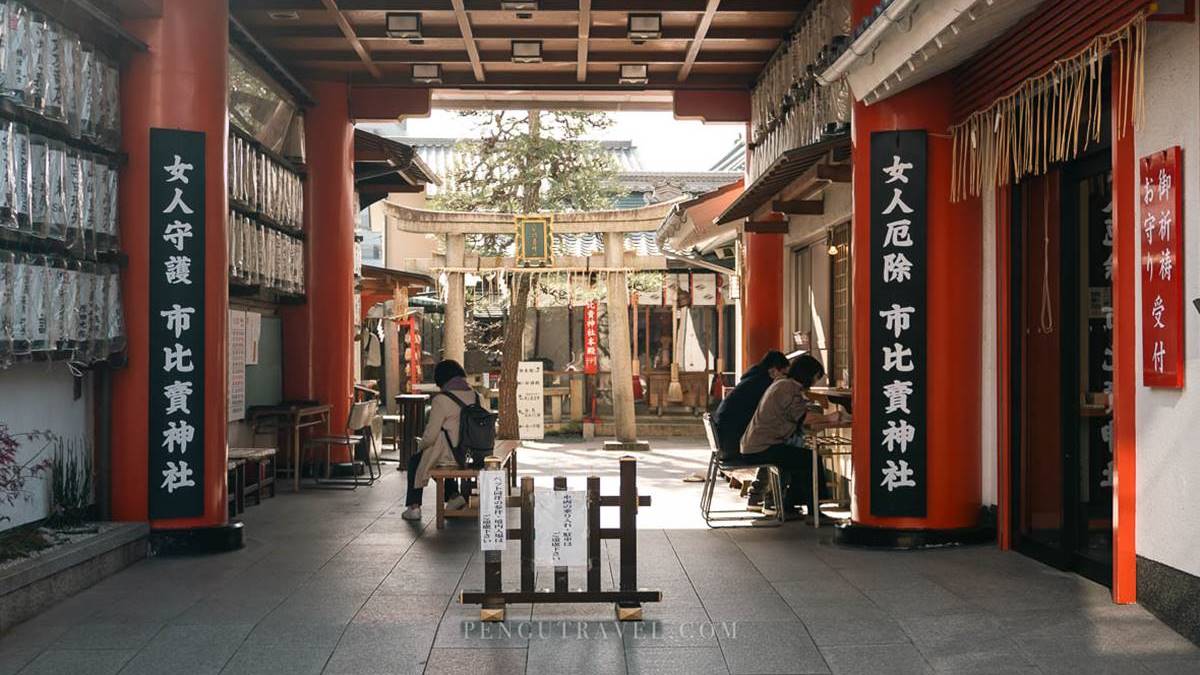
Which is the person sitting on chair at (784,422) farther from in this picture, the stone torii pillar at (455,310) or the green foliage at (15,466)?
the stone torii pillar at (455,310)

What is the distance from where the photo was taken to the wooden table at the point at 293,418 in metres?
14.1

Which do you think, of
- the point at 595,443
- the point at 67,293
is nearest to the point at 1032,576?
the point at 67,293

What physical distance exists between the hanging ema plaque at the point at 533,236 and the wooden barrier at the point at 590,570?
14.4 meters

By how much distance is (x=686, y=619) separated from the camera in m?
7.12

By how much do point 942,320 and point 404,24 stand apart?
22.1 ft

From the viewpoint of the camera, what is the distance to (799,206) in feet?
44.0

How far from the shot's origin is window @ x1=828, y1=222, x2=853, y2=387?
508 inches

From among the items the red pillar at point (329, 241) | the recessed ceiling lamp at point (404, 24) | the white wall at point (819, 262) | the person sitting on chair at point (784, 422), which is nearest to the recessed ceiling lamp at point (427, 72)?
the red pillar at point (329, 241)

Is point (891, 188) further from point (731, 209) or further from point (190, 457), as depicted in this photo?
point (190, 457)

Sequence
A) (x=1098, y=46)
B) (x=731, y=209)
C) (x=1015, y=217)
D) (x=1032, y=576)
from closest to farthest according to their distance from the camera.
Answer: (x=1098, y=46) → (x=1032, y=576) → (x=1015, y=217) → (x=731, y=209)

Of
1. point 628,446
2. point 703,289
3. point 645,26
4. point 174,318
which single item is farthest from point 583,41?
point 703,289

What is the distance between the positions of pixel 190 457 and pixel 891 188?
5780 mm

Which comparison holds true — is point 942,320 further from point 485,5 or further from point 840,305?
point 485,5

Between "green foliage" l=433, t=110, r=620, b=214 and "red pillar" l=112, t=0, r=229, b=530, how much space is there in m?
14.8
